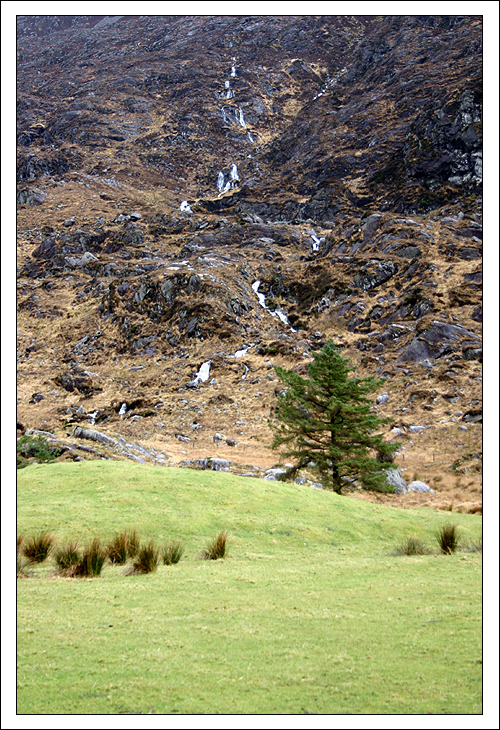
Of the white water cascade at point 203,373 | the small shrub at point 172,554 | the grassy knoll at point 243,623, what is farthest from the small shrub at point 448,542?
the white water cascade at point 203,373

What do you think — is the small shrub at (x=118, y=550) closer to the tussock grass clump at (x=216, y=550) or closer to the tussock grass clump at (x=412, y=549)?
the tussock grass clump at (x=216, y=550)

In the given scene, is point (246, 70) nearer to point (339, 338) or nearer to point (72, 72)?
point (72, 72)

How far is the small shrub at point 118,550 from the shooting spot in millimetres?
8172

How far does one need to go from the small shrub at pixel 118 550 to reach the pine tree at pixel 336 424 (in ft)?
34.4

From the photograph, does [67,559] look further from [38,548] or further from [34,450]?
[34,450]

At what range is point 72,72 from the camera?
429 ft

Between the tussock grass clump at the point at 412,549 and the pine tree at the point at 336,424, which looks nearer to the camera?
the tussock grass clump at the point at 412,549

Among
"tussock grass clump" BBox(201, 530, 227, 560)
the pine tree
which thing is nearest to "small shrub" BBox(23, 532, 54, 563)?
"tussock grass clump" BBox(201, 530, 227, 560)

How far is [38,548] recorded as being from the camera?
27.0 feet

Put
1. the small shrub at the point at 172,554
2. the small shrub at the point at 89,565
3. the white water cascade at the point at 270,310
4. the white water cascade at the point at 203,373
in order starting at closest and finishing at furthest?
the small shrub at the point at 89,565 < the small shrub at the point at 172,554 < the white water cascade at the point at 203,373 < the white water cascade at the point at 270,310

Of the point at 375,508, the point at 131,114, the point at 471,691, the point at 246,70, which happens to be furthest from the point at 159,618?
the point at 246,70

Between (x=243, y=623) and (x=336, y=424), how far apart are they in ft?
44.1

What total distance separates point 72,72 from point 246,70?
160ft

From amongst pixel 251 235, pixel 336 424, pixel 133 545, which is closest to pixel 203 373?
pixel 336 424
